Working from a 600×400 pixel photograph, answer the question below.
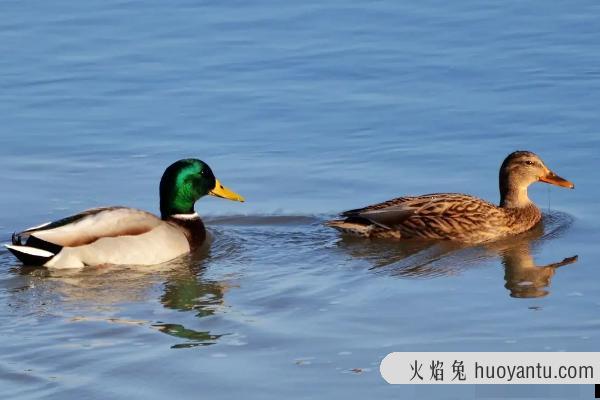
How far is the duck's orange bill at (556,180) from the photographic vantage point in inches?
499

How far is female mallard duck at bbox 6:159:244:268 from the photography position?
11.6 meters

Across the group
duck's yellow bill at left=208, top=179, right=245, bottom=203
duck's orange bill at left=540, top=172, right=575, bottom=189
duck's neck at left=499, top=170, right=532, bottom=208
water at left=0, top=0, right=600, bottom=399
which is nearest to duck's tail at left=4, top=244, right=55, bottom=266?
water at left=0, top=0, right=600, bottom=399

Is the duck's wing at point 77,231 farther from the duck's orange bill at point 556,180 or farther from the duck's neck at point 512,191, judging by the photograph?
the duck's orange bill at point 556,180

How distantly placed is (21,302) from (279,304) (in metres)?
1.75

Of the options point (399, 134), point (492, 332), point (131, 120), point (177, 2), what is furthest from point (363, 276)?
point (177, 2)

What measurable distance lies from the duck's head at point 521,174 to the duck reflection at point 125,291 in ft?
8.51

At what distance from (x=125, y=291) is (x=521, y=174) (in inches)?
146

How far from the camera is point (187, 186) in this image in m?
12.7

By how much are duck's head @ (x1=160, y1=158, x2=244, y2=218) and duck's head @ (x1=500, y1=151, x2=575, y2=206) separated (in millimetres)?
2197

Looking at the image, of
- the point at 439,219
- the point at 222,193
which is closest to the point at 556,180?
the point at 439,219

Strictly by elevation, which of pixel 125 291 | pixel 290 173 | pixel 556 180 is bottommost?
pixel 125 291

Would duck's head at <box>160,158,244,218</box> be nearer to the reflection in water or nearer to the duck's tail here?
the reflection in water

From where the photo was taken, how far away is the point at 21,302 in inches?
414

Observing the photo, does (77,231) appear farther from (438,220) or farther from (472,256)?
(472,256)
